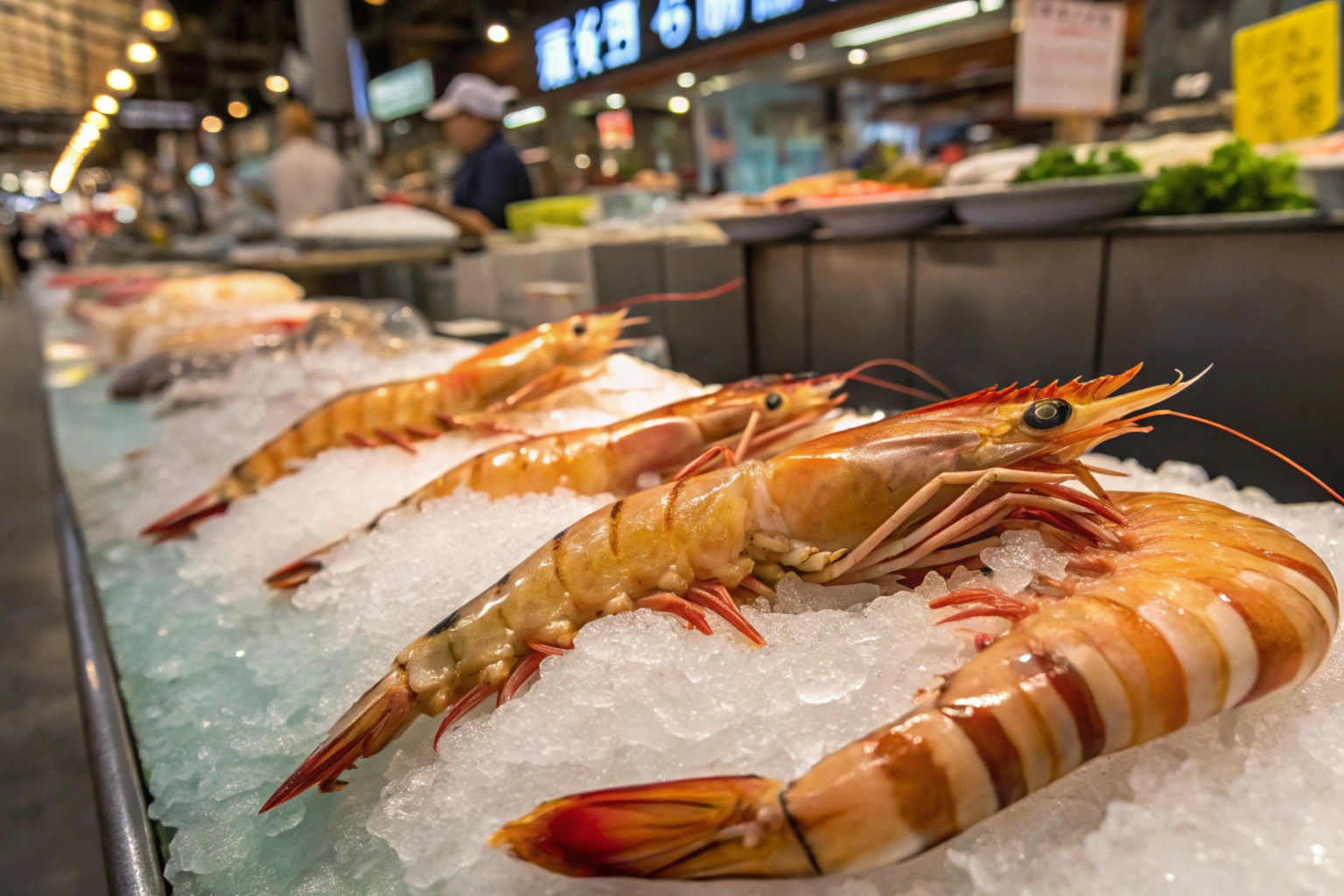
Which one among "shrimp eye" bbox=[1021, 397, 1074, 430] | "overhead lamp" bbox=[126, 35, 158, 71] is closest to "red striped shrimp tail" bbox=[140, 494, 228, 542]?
"shrimp eye" bbox=[1021, 397, 1074, 430]

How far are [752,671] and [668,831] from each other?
8.7 inches

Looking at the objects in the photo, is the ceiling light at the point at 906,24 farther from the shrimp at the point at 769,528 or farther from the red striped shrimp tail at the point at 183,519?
the red striped shrimp tail at the point at 183,519

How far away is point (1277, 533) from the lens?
2.52ft


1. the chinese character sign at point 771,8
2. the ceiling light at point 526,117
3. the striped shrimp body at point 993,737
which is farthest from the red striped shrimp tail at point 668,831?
the ceiling light at point 526,117

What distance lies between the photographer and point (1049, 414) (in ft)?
2.93

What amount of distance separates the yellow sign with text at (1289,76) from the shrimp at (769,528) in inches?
68.1

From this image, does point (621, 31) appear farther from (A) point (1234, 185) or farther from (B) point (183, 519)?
(B) point (183, 519)

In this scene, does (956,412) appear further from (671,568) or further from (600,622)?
(600,622)

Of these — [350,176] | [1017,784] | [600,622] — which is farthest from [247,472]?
[350,176]

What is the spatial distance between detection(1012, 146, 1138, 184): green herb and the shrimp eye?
1.23 meters

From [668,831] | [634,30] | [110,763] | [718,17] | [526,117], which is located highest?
[634,30]

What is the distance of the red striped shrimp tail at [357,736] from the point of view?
81 cm

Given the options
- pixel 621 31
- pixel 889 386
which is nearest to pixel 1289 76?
pixel 889 386

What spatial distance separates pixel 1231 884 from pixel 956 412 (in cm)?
56
